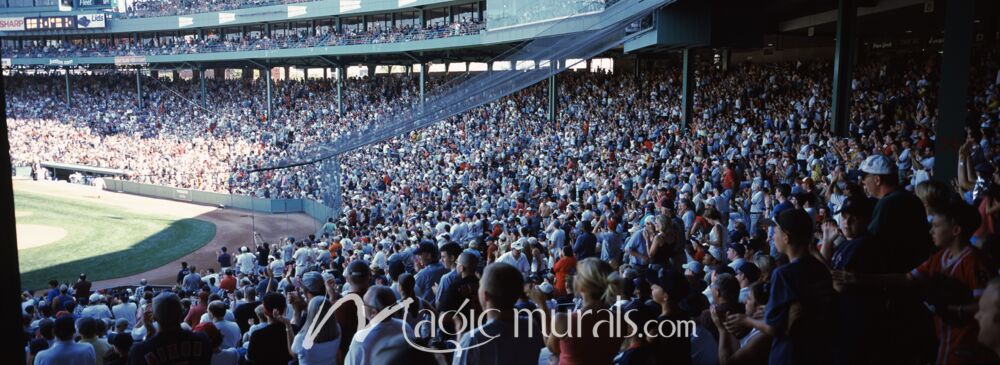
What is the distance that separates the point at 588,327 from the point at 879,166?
232 cm

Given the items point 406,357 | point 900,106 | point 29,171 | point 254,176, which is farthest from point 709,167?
point 29,171

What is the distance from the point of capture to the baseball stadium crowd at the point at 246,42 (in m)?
35.9

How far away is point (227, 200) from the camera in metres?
30.7

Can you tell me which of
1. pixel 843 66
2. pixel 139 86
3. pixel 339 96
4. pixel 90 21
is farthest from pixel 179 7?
pixel 843 66

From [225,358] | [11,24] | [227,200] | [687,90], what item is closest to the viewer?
[225,358]

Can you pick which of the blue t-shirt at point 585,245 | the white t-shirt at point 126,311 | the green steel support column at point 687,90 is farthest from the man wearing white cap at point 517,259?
the green steel support column at point 687,90

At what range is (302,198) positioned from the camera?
2817cm

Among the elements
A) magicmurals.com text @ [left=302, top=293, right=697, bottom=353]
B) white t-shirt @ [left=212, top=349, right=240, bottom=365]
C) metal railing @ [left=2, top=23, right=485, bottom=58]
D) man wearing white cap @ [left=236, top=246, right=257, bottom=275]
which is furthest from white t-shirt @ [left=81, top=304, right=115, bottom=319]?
metal railing @ [left=2, top=23, right=485, bottom=58]

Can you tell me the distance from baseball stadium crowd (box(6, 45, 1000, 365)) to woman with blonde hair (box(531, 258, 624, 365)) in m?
0.01

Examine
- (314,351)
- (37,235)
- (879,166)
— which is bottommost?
(37,235)

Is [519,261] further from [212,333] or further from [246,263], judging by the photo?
[246,263]

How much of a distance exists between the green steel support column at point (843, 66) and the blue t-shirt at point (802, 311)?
42.9 ft

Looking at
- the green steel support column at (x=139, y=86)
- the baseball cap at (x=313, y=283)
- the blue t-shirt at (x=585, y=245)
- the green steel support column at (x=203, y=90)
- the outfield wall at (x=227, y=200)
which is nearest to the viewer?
the baseball cap at (x=313, y=283)

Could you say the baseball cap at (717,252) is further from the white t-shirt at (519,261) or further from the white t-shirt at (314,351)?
the white t-shirt at (314,351)
